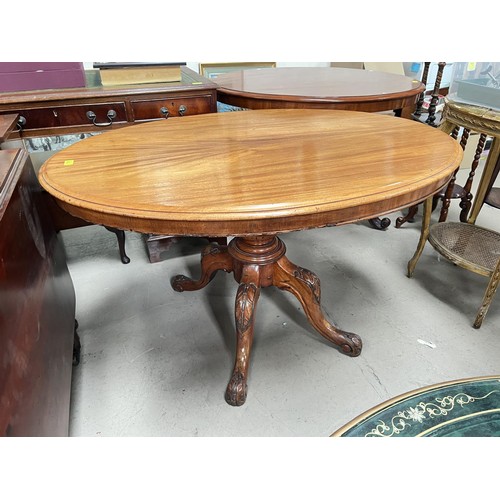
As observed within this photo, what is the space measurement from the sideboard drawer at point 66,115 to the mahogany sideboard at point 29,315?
458 millimetres

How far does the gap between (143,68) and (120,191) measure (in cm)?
108

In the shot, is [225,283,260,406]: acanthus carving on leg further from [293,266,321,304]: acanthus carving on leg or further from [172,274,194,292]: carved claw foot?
[172,274,194,292]: carved claw foot

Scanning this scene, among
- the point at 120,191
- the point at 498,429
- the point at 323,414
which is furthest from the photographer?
the point at 323,414

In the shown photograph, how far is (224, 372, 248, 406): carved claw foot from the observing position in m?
1.19

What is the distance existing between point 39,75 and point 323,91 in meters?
1.20

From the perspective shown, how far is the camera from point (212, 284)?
178 cm

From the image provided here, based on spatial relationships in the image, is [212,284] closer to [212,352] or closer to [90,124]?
[212,352]

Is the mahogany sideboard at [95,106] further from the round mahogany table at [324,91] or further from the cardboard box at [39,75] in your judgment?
the round mahogany table at [324,91]

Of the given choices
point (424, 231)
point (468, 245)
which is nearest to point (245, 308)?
point (424, 231)

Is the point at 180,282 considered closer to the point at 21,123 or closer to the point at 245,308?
the point at 245,308

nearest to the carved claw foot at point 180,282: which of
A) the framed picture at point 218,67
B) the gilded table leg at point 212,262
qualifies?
the gilded table leg at point 212,262

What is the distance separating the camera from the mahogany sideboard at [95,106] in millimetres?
1431

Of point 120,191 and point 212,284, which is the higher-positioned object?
point 120,191

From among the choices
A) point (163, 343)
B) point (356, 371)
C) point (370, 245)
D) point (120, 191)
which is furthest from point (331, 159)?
point (370, 245)
